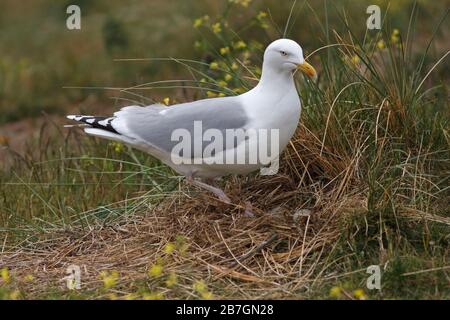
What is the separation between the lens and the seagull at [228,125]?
4715 mm

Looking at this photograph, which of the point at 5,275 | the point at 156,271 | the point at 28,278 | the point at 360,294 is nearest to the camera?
the point at 360,294

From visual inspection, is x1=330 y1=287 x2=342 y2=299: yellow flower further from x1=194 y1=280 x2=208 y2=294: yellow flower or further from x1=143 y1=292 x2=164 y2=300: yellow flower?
x1=143 y1=292 x2=164 y2=300: yellow flower

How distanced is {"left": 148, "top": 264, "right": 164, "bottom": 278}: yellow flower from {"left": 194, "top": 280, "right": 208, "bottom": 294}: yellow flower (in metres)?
0.19

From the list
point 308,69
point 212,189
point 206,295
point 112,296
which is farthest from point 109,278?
point 308,69

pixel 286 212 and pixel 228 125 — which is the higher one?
pixel 228 125

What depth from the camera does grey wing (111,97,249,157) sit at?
477 cm

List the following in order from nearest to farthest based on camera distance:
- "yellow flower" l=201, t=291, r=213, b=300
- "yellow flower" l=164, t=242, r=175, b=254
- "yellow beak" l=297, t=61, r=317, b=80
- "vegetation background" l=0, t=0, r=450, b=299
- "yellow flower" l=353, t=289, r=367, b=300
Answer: "yellow flower" l=353, t=289, r=367, b=300
"yellow flower" l=201, t=291, r=213, b=300
"vegetation background" l=0, t=0, r=450, b=299
"yellow flower" l=164, t=242, r=175, b=254
"yellow beak" l=297, t=61, r=317, b=80

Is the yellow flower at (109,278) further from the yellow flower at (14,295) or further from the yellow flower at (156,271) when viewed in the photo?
the yellow flower at (14,295)

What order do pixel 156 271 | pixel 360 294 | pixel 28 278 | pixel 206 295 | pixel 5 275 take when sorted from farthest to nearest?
1. pixel 28 278
2. pixel 5 275
3. pixel 156 271
4. pixel 206 295
5. pixel 360 294

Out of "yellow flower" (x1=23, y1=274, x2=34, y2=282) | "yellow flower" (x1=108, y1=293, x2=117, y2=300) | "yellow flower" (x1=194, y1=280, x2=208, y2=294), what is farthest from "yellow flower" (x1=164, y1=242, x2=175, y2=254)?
"yellow flower" (x1=23, y1=274, x2=34, y2=282)

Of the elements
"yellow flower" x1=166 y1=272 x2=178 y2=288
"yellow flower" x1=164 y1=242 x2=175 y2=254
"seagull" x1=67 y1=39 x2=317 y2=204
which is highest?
"seagull" x1=67 y1=39 x2=317 y2=204

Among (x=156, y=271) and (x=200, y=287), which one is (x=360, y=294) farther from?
(x=156, y=271)

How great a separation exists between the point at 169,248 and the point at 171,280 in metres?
0.28

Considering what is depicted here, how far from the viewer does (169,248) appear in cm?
453
